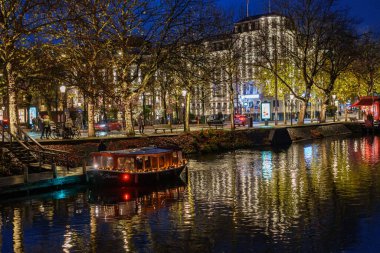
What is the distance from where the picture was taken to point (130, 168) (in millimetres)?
29031

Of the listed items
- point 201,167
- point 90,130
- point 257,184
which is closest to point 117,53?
point 90,130

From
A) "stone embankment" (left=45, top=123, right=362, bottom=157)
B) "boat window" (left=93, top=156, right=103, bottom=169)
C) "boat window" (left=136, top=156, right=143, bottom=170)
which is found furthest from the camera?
"stone embankment" (left=45, top=123, right=362, bottom=157)

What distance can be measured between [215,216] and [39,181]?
11.3 metres

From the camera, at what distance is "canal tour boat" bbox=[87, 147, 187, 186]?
94.2ft

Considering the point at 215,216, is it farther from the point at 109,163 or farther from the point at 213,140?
the point at 213,140

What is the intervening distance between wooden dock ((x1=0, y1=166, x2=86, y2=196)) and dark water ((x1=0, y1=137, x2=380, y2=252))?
839mm

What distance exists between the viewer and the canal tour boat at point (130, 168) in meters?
28.7

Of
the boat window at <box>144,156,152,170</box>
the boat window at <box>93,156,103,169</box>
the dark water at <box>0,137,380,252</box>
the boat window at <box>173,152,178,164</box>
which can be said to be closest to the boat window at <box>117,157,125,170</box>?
the boat window at <box>93,156,103,169</box>

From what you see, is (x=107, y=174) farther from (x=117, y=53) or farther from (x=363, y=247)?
(x=117, y=53)

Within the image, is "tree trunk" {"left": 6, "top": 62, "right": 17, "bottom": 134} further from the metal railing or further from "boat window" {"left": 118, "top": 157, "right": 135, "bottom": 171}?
"boat window" {"left": 118, "top": 157, "right": 135, "bottom": 171}

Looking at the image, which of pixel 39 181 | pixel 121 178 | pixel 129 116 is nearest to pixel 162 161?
pixel 121 178

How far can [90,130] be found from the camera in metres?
47.7

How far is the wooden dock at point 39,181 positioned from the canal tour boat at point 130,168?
105 centimetres

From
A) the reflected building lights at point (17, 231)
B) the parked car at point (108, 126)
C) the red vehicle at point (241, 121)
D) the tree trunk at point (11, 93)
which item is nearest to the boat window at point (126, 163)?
the reflected building lights at point (17, 231)
